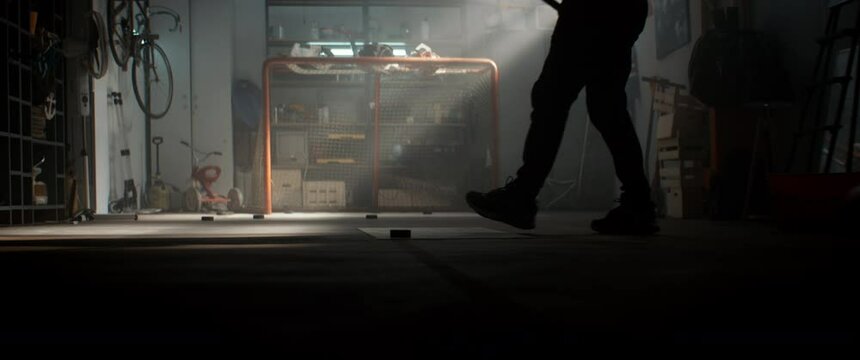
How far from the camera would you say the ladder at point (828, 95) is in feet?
12.6

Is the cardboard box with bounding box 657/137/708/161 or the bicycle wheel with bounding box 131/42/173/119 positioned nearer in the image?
the cardboard box with bounding box 657/137/708/161

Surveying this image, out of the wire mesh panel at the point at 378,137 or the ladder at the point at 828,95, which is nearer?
the ladder at the point at 828,95

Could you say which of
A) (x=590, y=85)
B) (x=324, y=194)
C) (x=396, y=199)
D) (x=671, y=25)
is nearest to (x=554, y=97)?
(x=590, y=85)

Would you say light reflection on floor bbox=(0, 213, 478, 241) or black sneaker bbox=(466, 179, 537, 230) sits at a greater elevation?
black sneaker bbox=(466, 179, 537, 230)

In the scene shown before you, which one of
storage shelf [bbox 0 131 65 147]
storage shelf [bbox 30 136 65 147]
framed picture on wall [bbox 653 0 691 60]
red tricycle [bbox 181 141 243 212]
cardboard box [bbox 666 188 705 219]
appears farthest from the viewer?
red tricycle [bbox 181 141 243 212]

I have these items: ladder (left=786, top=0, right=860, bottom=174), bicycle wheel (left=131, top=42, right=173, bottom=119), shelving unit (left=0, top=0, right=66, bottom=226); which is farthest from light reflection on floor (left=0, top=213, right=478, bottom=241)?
ladder (left=786, top=0, right=860, bottom=174)

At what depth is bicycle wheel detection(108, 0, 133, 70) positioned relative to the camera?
251 inches

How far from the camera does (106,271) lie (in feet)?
4.99

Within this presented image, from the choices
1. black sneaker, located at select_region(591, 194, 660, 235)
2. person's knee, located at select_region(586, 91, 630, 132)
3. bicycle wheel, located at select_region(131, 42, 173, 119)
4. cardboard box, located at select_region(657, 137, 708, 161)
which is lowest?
black sneaker, located at select_region(591, 194, 660, 235)

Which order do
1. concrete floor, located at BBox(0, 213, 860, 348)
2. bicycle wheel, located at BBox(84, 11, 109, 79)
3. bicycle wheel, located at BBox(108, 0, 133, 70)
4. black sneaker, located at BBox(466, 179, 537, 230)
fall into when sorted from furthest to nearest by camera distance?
1. bicycle wheel, located at BBox(108, 0, 133, 70)
2. bicycle wheel, located at BBox(84, 11, 109, 79)
3. black sneaker, located at BBox(466, 179, 537, 230)
4. concrete floor, located at BBox(0, 213, 860, 348)

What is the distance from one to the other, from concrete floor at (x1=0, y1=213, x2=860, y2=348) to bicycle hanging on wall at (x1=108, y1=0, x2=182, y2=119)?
16.3 ft

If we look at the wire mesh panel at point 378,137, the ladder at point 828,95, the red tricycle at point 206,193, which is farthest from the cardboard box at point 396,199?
the ladder at point 828,95

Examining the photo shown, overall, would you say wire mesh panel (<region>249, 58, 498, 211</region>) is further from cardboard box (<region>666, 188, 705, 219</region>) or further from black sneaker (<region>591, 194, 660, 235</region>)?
black sneaker (<region>591, 194, 660, 235</region>)

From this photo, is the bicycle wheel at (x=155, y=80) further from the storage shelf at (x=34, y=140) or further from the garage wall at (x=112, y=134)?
the storage shelf at (x=34, y=140)
